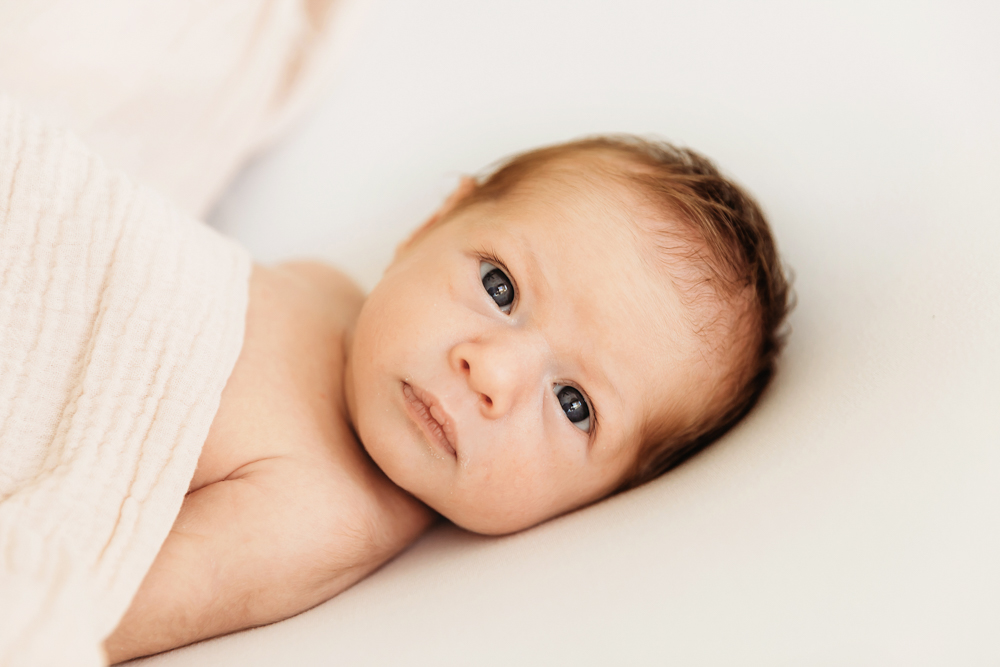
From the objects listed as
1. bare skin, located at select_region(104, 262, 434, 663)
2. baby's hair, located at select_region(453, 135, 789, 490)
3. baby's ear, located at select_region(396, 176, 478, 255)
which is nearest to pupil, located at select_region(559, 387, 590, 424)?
baby's hair, located at select_region(453, 135, 789, 490)

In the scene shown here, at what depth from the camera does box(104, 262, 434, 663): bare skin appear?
87 centimetres

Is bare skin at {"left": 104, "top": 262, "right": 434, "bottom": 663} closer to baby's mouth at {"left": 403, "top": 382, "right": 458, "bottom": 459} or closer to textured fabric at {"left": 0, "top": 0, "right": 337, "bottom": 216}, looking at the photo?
baby's mouth at {"left": 403, "top": 382, "right": 458, "bottom": 459}

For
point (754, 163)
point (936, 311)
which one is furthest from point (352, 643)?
point (754, 163)

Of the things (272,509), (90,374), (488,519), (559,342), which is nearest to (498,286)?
(559,342)

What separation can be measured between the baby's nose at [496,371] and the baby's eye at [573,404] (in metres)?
0.07

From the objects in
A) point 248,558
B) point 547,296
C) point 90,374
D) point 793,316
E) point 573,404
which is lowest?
point 248,558

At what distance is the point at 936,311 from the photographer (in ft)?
3.34

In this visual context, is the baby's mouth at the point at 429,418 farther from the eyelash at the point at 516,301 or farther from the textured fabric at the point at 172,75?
the textured fabric at the point at 172,75

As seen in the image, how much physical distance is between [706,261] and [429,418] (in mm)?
477

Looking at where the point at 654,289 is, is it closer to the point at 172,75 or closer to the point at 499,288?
the point at 499,288

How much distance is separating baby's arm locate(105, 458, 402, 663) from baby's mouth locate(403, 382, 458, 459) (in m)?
0.15

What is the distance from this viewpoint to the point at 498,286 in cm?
108

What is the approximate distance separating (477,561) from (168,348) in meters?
0.49

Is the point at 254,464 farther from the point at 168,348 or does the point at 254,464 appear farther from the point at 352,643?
the point at 352,643
